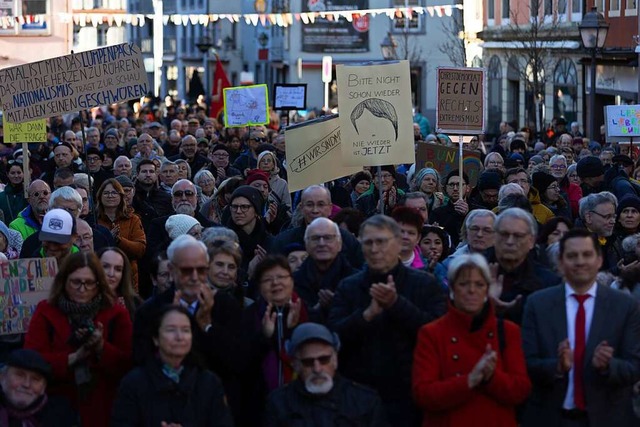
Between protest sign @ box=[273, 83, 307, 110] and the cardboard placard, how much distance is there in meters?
7.32

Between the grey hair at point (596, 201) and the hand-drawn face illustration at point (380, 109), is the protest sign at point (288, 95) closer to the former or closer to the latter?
the hand-drawn face illustration at point (380, 109)

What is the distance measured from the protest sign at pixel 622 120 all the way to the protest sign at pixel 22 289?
12.4 m

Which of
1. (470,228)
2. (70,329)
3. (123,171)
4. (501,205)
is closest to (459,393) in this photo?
(70,329)

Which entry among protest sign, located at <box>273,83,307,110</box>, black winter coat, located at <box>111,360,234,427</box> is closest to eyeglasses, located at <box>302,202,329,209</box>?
black winter coat, located at <box>111,360,234,427</box>

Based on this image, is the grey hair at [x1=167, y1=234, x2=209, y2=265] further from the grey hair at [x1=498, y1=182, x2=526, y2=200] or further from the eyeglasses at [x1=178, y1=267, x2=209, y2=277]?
the grey hair at [x1=498, y1=182, x2=526, y2=200]

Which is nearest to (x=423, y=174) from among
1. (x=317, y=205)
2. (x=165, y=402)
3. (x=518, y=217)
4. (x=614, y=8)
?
(x=317, y=205)

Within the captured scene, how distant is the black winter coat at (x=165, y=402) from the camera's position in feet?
24.3

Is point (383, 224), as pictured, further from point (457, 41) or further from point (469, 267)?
point (457, 41)

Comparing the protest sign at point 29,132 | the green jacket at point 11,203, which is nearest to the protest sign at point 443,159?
the protest sign at point 29,132

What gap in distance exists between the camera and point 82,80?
13.5 meters

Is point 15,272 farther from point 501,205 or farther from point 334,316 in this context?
point 501,205

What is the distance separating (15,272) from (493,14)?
41754 mm

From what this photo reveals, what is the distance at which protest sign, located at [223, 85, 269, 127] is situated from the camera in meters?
23.5

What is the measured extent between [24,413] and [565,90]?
35313 millimetres
